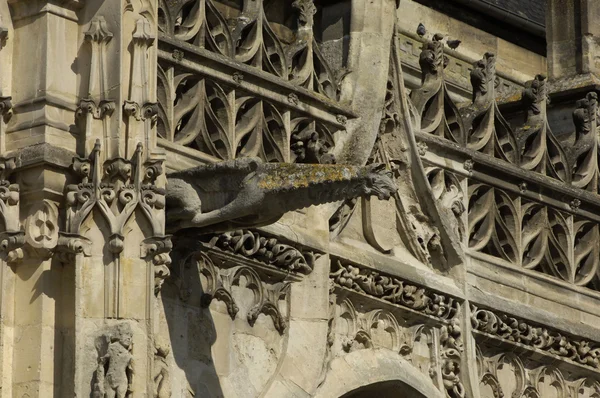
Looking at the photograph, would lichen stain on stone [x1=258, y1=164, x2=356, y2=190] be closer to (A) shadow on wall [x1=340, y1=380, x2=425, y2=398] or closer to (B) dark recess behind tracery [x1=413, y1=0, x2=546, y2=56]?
(A) shadow on wall [x1=340, y1=380, x2=425, y2=398]

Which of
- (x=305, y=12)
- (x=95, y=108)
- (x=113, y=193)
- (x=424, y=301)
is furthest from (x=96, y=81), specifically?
(x=424, y=301)

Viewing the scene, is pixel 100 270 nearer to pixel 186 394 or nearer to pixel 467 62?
pixel 186 394

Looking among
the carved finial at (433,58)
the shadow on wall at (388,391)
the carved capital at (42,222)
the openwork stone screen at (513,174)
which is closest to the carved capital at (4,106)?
the carved capital at (42,222)

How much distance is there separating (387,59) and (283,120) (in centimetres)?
157

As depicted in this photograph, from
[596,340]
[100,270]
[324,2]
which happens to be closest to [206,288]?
[100,270]

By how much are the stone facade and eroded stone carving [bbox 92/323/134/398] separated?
2cm

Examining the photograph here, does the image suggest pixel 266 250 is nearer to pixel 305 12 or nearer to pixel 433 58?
pixel 305 12

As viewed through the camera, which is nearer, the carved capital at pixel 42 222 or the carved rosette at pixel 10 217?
the carved rosette at pixel 10 217

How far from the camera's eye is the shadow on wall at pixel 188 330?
21078mm

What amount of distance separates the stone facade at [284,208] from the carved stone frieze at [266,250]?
2cm

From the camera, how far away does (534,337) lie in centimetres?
2494

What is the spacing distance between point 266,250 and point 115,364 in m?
3.00

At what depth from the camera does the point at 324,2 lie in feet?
79.4

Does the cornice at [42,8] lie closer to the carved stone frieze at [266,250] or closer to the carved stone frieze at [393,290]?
the carved stone frieze at [266,250]
